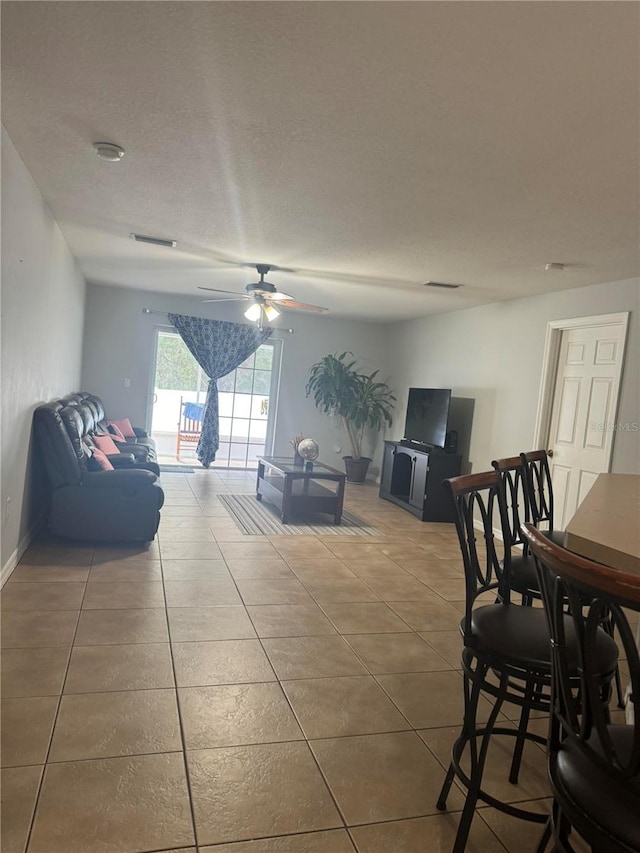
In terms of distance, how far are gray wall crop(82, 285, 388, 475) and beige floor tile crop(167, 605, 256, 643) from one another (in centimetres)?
506

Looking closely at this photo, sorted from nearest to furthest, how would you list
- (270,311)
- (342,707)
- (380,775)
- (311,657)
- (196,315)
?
(380,775), (342,707), (311,657), (270,311), (196,315)

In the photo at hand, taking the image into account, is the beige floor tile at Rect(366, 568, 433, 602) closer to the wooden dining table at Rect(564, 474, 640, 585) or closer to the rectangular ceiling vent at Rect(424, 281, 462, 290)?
the wooden dining table at Rect(564, 474, 640, 585)

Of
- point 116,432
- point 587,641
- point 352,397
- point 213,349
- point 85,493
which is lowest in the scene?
point 85,493

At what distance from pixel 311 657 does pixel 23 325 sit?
256cm

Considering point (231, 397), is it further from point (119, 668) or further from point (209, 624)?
point (119, 668)

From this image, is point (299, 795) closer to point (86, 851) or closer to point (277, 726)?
point (277, 726)

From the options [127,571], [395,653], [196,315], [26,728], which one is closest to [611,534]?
[395,653]

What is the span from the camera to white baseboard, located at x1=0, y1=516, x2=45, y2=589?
130 inches

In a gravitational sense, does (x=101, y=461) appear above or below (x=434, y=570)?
above

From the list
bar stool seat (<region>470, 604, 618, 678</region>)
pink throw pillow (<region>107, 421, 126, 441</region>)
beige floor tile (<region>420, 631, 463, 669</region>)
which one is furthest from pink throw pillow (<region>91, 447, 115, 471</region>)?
bar stool seat (<region>470, 604, 618, 678</region>)

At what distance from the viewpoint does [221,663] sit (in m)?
2.63

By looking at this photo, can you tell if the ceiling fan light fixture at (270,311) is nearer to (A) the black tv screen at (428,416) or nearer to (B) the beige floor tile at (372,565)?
(A) the black tv screen at (428,416)

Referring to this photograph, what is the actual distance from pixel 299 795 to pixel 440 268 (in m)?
3.96

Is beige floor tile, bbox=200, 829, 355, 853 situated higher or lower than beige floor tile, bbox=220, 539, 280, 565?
higher
